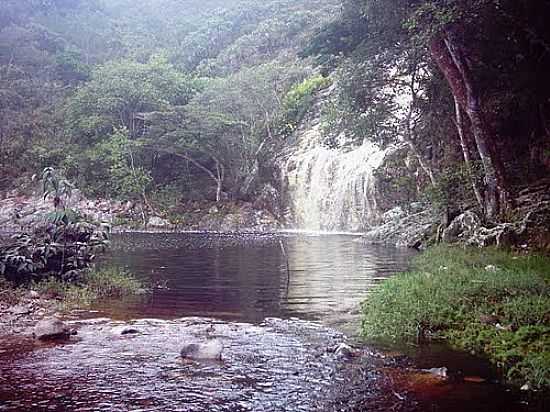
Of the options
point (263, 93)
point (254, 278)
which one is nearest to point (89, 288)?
point (254, 278)

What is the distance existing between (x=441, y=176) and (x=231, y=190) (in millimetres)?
24989

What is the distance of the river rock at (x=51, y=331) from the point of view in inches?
315

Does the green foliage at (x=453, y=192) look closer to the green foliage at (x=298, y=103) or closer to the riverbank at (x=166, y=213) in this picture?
the riverbank at (x=166, y=213)

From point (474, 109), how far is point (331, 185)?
20878 millimetres

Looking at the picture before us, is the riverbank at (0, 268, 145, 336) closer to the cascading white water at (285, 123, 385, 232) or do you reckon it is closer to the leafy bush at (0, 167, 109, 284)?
the leafy bush at (0, 167, 109, 284)

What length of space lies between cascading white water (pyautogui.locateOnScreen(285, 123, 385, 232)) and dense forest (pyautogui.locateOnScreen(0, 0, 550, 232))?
1.46 m

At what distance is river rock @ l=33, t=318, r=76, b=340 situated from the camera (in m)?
8.00

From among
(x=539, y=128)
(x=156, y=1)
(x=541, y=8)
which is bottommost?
(x=539, y=128)

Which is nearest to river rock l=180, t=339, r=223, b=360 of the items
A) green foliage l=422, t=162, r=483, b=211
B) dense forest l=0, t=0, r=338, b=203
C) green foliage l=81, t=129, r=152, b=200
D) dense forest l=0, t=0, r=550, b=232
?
dense forest l=0, t=0, r=550, b=232

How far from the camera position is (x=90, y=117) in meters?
45.2

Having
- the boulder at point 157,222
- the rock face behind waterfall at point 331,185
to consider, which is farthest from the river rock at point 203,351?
the boulder at point 157,222

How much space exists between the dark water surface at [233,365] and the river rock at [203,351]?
120 mm

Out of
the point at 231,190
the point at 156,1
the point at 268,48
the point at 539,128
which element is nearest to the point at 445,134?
the point at 539,128

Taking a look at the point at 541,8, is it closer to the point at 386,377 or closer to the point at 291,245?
the point at 386,377
